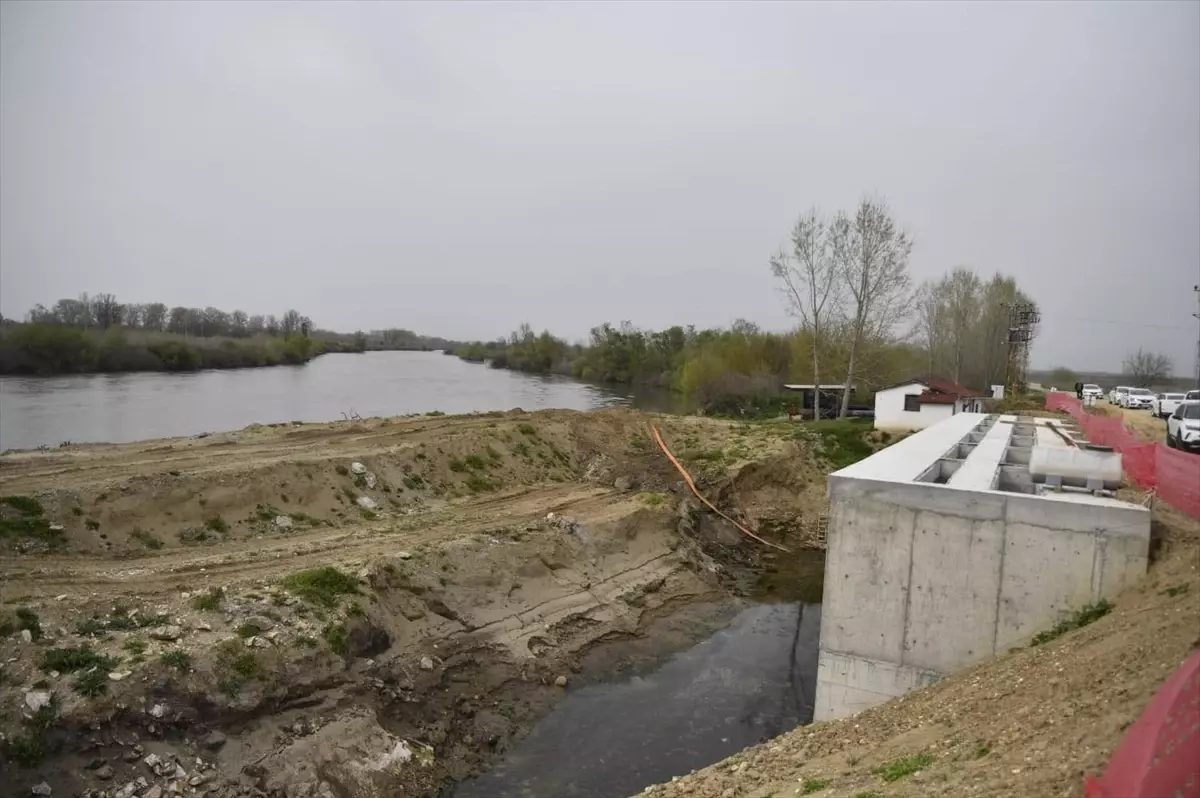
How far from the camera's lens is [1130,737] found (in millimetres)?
4973

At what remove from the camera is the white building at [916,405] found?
3262cm

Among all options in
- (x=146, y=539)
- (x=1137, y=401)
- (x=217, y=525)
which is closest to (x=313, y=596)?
(x=217, y=525)

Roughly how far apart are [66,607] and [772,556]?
61.4ft

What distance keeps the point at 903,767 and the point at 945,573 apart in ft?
14.9

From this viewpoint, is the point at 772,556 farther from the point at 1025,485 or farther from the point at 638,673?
the point at 1025,485

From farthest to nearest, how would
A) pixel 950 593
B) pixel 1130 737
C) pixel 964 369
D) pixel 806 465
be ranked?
pixel 964 369, pixel 806 465, pixel 950 593, pixel 1130 737

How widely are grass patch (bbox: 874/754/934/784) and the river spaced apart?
33998mm

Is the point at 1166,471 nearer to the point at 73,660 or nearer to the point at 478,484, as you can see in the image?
the point at 73,660

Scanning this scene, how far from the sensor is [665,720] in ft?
42.8

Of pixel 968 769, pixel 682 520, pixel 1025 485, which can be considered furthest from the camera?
pixel 682 520

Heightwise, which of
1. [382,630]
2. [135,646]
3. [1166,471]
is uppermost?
[1166,471]

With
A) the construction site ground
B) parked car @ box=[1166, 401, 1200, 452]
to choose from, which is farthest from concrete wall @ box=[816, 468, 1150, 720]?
parked car @ box=[1166, 401, 1200, 452]

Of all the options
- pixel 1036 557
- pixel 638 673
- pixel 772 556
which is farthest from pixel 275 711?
pixel 772 556

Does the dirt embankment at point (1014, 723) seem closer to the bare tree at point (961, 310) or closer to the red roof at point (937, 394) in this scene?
the red roof at point (937, 394)
